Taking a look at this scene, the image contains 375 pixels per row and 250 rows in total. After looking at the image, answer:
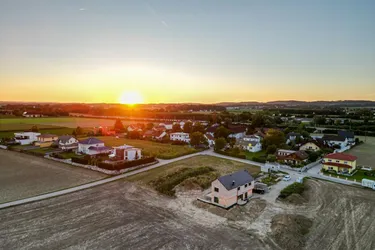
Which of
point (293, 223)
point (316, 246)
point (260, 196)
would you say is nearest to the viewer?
point (316, 246)

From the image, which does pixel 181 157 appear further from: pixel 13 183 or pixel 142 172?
pixel 13 183

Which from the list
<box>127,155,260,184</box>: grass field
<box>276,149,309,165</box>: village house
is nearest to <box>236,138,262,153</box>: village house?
<box>276,149,309,165</box>: village house

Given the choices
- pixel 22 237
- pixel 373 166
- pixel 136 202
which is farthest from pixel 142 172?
pixel 373 166

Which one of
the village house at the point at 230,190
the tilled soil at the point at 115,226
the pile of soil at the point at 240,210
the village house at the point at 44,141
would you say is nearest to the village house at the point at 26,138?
the village house at the point at 44,141

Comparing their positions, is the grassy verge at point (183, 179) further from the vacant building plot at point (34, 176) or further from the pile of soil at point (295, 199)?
the pile of soil at point (295, 199)

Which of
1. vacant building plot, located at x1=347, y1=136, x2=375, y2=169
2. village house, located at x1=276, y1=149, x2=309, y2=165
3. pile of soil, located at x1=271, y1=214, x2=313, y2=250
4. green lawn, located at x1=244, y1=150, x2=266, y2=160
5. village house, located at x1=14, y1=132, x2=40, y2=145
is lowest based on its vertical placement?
vacant building plot, located at x1=347, y1=136, x2=375, y2=169

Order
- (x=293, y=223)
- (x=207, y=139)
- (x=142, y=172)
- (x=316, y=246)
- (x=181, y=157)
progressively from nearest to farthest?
1. (x=316, y=246)
2. (x=293, y=223)
3. (x=142, y=172)
4. (x=181, y=157)
5. (x=207, y=139)

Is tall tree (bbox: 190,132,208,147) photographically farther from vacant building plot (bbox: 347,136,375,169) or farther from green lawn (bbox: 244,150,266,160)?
vacant building plot (bbox: 347,136,375,169)
